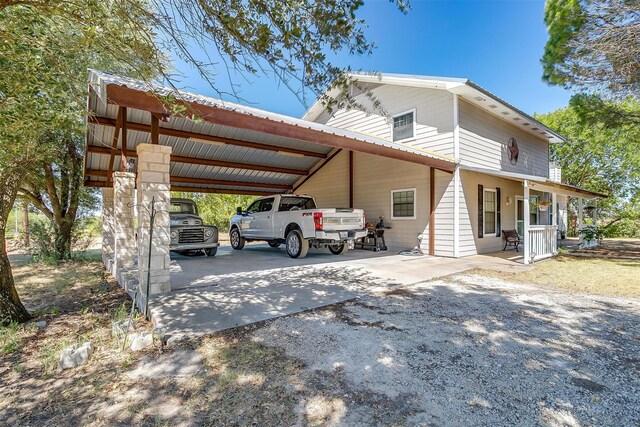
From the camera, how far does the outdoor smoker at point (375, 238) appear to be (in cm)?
1041

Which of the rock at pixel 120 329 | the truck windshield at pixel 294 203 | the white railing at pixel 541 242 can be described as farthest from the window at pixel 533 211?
the rock at pixel 120 329

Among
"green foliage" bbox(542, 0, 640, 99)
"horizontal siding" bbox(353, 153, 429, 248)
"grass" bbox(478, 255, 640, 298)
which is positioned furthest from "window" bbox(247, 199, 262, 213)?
"green foliage" bbox(542, 0, 640, 99)

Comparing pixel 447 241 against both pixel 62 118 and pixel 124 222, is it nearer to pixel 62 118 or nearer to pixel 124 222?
pixel 124 222

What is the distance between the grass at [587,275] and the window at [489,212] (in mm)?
2156

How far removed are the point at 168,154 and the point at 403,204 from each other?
784 cm

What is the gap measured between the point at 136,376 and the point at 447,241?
8563 millimetres

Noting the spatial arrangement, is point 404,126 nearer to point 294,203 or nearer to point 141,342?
point 294,203

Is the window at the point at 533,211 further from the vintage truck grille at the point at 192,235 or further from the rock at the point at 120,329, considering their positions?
the rock at the point at 120,329

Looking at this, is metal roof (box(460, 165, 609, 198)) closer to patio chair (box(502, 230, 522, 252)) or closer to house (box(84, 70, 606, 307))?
house (box(84, 70, 606, 307))

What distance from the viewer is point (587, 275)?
258 inches

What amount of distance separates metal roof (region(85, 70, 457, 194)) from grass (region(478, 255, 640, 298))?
3634 millimetres

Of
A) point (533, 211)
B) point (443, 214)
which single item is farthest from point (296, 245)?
point (533, 211)

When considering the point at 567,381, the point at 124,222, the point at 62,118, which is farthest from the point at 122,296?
the point at 567,381

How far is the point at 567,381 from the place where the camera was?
2.38 meters
